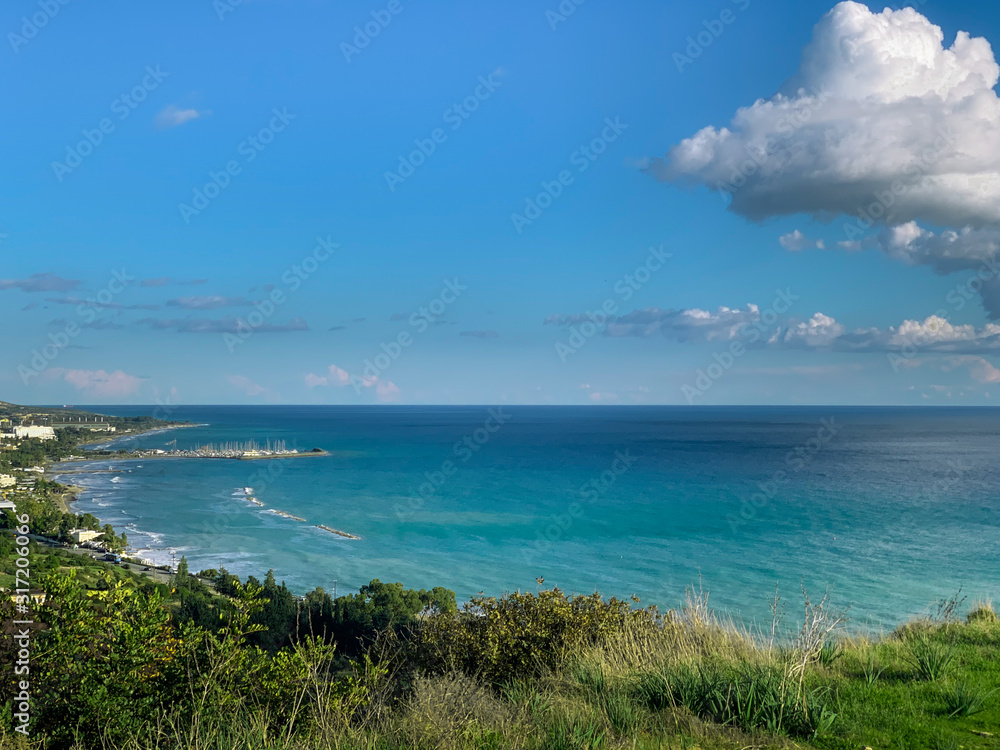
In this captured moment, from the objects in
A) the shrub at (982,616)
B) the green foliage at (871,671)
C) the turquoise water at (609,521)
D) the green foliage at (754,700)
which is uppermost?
the green foliage at (754,700)

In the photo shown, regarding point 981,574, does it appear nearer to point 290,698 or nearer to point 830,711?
point 830,711

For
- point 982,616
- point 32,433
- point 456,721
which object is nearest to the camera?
point 456,721

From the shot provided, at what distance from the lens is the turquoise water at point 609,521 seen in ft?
116

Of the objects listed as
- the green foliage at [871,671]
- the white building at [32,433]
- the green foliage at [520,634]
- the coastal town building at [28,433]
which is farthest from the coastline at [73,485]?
the green foliage at [871,671]

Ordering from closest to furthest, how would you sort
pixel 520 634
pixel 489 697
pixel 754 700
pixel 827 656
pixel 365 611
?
pixel 754 700
pixel 489 697
pixel 827 656
pixel 520 634
pixel 365 611

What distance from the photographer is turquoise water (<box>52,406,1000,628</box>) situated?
35.5 m

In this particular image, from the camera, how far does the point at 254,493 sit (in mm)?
74312

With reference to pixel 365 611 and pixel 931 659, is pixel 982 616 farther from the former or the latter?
pixel 365 611

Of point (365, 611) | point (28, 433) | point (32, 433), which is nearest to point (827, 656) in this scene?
point (365, 611)

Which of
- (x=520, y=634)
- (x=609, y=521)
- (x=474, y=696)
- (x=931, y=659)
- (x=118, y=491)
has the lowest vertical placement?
(x=118, y=491)

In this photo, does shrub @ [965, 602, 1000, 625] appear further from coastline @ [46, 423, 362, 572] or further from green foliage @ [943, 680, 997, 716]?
coastline @ [46, 423, 362, 572]

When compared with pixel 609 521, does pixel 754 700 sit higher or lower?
higher

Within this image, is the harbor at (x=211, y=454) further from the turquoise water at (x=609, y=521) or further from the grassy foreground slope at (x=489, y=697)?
the grassy foreground slope at (x=489, y=697)

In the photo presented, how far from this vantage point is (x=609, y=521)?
5378 centimetres
